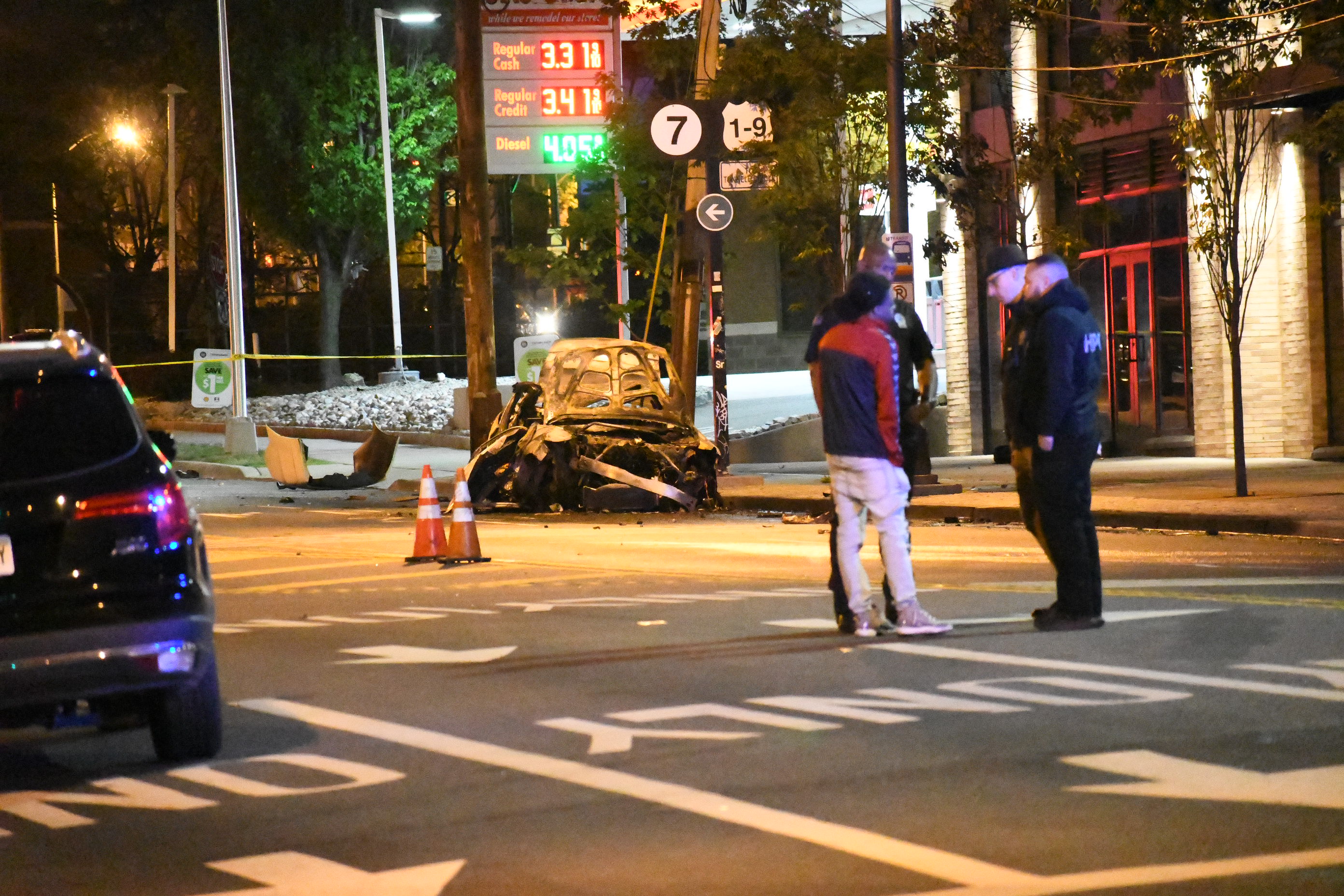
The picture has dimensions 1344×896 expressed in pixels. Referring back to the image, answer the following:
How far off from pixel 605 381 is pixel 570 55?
8815mm

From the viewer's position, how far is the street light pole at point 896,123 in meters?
20.5

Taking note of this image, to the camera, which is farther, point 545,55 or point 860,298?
point 545,55

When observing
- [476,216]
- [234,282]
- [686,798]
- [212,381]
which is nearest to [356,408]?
[212,381]

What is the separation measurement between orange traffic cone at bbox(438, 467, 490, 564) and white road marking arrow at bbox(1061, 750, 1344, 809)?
349 inches

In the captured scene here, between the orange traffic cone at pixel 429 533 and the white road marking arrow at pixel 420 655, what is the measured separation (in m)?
4.82

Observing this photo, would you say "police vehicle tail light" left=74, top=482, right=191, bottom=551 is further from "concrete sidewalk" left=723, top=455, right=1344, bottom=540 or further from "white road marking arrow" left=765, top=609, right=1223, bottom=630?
"concrete sidewalk" left=723, top=455, right=1344, bottom=540

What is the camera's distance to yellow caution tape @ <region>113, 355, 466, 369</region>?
35562mm

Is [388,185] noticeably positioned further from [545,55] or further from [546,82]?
[545,55]

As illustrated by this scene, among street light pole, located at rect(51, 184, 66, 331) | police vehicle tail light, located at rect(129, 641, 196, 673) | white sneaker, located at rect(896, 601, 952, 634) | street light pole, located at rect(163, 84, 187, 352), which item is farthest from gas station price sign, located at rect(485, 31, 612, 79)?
street light pole, located at rect(51, 184, 66, 331)

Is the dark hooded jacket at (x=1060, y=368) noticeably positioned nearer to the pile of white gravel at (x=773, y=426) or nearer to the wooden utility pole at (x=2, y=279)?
the pile of white gravel at (x=773, y=426)

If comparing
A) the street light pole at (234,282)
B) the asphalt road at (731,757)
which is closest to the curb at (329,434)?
the street light pole at (234,282)

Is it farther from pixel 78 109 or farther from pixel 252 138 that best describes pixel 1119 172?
pixel 78 109

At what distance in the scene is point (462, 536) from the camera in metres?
15.1

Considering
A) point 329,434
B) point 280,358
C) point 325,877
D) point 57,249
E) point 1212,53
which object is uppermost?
point 57,249
